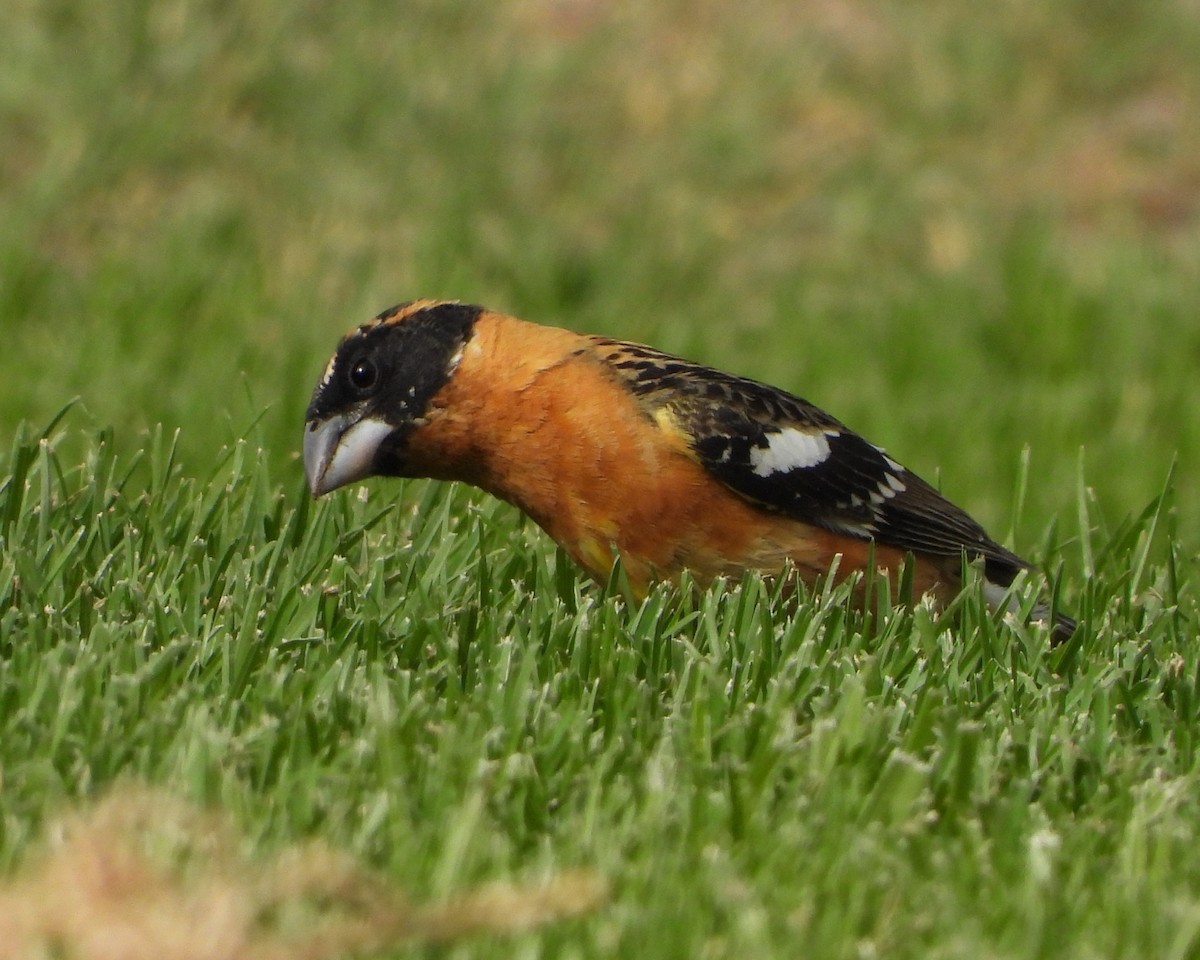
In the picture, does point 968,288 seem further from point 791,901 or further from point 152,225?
point 791,901

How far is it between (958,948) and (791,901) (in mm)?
258

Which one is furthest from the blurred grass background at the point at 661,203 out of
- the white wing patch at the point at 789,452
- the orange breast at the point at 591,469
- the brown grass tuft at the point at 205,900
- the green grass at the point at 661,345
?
the brown grass tuft at the point at 205,900

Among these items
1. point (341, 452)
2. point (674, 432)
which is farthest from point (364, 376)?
point (674, 432)

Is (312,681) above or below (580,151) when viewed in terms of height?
below

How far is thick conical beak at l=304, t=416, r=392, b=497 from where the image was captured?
4469 millimetres

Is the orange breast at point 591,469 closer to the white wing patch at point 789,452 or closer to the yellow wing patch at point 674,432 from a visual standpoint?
the yellow wing patch at point 674,432

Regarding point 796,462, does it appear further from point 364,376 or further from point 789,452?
point 364,376

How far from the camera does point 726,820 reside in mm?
3139

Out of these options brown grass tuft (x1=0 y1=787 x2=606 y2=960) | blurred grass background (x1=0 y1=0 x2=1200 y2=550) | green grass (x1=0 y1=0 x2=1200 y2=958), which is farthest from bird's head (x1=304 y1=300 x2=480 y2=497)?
brown grass tuft (x1=0 y1=787 x2=606 y2=960)

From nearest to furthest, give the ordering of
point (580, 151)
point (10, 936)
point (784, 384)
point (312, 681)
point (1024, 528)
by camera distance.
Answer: point (10, 936) < point (312, 681) < point (1024, 528) < point (784, 384) < point (580, 151)

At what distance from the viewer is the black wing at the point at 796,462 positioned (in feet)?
14.4

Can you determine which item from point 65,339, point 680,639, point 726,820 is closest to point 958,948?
point 726,820

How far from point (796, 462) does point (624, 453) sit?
48 cm

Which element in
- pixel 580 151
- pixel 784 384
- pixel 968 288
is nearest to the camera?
pixel 784 384
